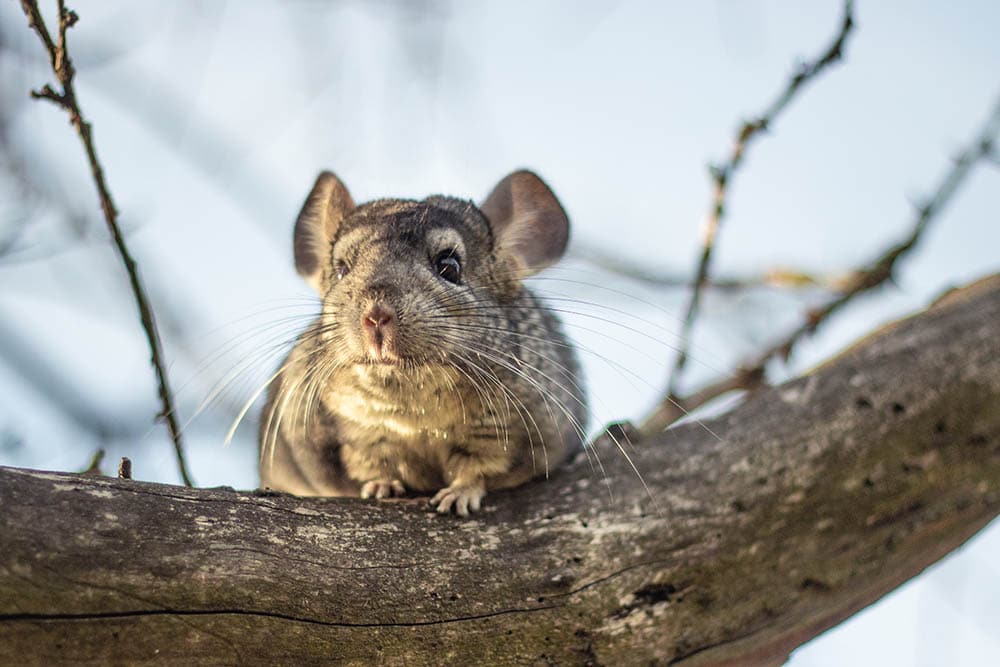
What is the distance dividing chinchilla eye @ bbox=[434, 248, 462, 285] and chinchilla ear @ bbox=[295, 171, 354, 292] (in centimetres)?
84

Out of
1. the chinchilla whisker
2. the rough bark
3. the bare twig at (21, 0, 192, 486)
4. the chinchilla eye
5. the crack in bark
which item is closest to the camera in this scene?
the crack in bark

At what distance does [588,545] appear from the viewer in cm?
434

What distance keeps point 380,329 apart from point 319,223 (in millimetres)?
1718

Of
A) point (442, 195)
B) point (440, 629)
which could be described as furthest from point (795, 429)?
point (442, 195)

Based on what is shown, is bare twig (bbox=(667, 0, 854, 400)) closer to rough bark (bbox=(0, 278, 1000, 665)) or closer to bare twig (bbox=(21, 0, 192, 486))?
rough bark (bbox=(0, 278, 1000, 665))

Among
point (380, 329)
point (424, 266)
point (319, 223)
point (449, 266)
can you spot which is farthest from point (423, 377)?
point (319, 223)

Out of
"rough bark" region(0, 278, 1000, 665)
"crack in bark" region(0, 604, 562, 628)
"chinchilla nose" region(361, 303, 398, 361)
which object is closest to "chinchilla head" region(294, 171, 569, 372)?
"chinchilla nose" region(361, 303, 398, 361)

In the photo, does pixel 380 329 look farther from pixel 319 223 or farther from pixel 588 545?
pixel 319 223

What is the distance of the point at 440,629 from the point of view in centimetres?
396

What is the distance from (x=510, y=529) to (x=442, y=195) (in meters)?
2.40

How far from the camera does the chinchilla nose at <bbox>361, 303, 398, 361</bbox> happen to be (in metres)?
4.54

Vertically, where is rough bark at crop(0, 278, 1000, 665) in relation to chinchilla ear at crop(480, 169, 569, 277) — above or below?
below

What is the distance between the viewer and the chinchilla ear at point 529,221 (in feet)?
19.5

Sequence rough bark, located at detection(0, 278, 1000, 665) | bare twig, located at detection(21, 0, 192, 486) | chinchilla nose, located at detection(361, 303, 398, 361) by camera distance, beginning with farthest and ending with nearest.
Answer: chinchilla nose, located at detection(361, 303, 398, 361) → bare twig, located at detection(21, 0, 192, 486) → rough bark, located at detection(0, 278, 1000, 665)
